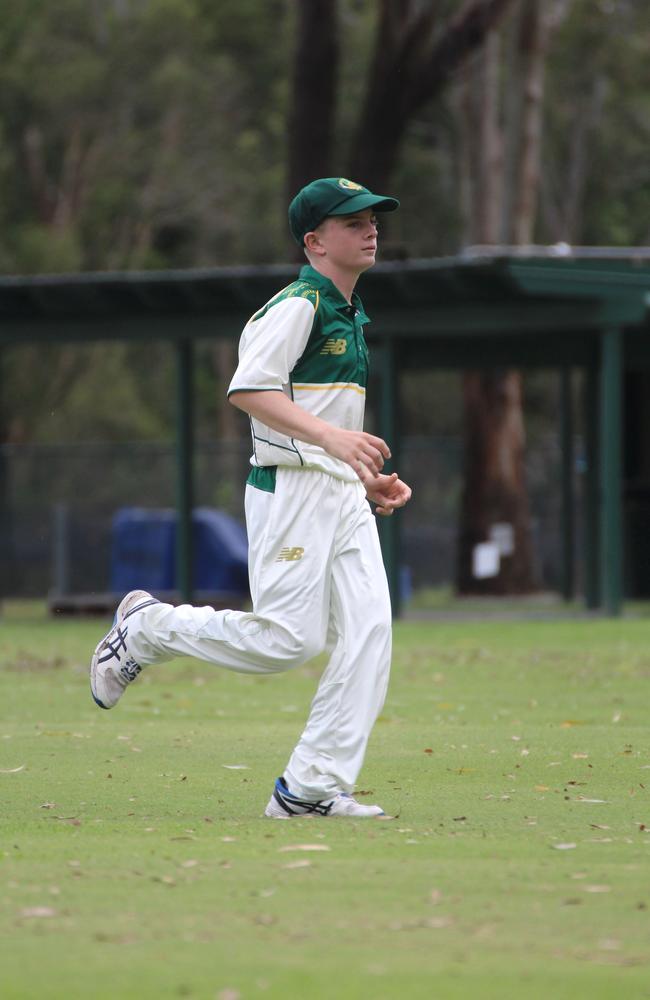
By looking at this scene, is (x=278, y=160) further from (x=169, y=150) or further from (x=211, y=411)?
(x=211, y=411)

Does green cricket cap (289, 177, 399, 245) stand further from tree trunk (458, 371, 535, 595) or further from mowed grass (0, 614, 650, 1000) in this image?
tree trunk (458, 371, 535, 595)

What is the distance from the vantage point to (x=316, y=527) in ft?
19.8

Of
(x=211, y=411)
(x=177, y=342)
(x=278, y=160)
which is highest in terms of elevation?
(x=278, y=160)

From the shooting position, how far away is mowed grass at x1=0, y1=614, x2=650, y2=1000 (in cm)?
393

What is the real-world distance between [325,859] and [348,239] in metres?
2.06

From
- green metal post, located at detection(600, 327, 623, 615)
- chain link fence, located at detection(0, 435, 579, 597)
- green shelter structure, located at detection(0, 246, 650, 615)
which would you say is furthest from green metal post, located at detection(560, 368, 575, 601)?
green metal post, located at detection(600, 327, 623, 615)

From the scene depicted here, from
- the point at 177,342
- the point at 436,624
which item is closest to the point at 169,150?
the point at 177,342

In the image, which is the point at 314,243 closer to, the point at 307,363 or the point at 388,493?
the point at 307,363

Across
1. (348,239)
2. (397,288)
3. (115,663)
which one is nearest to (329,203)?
(348,239)

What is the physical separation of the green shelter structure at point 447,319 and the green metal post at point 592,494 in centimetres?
2

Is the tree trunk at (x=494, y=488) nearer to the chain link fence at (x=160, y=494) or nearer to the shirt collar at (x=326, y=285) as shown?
the chain link fence at (x=160, y=494)

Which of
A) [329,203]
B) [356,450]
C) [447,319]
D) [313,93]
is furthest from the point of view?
[313,93]

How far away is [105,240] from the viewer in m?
40.7

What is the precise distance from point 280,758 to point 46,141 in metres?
33.4
